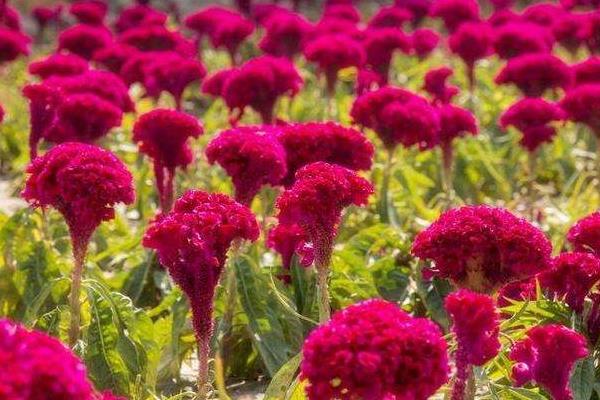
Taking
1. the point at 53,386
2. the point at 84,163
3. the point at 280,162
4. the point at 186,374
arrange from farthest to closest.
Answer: the point at 186,374
the point at 280,162
the point at 84,163
the point at 53,386

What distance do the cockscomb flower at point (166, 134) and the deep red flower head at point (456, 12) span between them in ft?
15.2

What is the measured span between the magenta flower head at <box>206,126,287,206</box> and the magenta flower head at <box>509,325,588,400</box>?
4.17 feet

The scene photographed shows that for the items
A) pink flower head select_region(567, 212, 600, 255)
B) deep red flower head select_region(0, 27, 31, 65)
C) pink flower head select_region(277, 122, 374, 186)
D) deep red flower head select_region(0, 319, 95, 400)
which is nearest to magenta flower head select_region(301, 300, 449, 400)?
deep red flower head select_region(0, 319, 95, 400)

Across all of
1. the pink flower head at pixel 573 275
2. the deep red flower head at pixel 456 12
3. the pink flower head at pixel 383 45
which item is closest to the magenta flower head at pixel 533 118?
the pink flower head at pixel 383 45

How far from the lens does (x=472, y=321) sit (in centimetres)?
271

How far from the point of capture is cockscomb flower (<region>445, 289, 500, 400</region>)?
271cm

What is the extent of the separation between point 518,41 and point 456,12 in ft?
4.42

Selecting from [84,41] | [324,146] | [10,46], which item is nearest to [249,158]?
[324,146]

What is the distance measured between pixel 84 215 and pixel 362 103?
6.59 feet

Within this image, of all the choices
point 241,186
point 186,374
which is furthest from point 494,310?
point 186,374

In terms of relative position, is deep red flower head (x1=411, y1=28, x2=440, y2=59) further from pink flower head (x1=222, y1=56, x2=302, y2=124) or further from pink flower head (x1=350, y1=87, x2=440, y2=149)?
pink flower head (x1=350, y1=87, x2=440, y2=149)

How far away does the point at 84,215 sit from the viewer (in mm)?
3785

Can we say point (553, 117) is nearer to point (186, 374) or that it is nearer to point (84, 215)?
point (186, 374)

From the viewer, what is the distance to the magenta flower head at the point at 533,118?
616 cm
